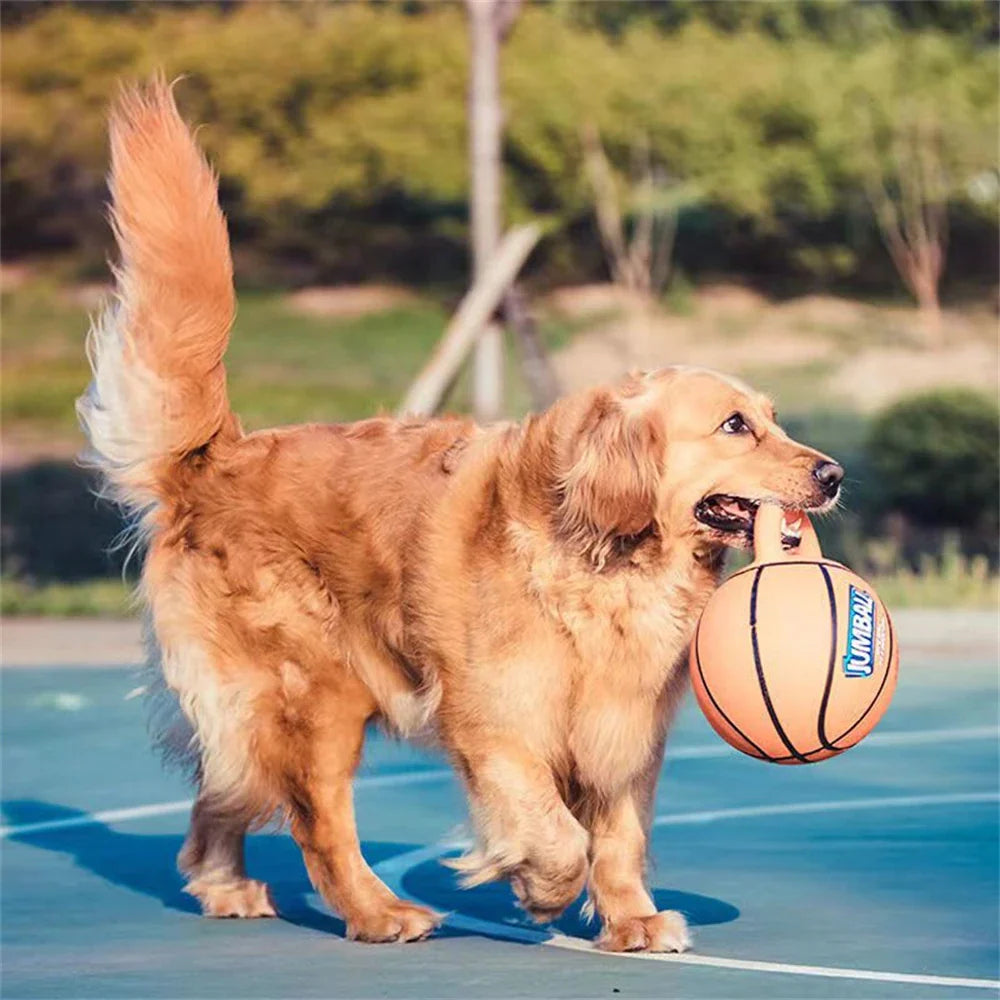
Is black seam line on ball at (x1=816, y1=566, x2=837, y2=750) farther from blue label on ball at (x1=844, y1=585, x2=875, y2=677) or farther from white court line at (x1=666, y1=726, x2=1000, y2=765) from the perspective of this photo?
white court line at (x1=666, y1=726, x2=1000, y2=765)

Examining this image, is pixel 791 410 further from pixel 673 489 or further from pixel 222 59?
pixel 673 489

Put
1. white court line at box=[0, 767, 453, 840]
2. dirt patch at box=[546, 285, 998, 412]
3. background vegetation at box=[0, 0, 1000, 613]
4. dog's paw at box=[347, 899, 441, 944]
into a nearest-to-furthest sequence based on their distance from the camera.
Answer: dog's paw at box=[347, 899, 441, 944], white court line at box=[0, 767, 453, 840], dirt patch at box=[546, 285, 998, 412], background vegetation at box=[0, 0, 1000, 613]

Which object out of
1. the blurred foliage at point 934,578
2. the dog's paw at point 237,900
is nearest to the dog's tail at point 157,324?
the dog's paw at point 237,900

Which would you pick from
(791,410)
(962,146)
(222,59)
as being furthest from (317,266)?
(962,146)

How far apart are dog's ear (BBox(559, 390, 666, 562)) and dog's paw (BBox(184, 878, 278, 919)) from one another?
1.78 m

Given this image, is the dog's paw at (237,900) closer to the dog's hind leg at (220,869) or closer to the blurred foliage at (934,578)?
the dog's hind leg at (220,869)

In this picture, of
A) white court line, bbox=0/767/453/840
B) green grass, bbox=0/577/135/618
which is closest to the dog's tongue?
white court line, bbox=0/767/453/840

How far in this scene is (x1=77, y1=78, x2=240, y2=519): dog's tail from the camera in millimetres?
7527

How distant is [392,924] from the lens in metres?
6.93

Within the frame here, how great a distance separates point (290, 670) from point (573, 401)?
133 cm

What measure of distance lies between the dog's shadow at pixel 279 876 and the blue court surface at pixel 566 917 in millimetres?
16

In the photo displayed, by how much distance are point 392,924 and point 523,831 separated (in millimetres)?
648

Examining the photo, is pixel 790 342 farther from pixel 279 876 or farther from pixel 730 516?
pixel 730 516

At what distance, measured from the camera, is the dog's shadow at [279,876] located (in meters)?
7.37
